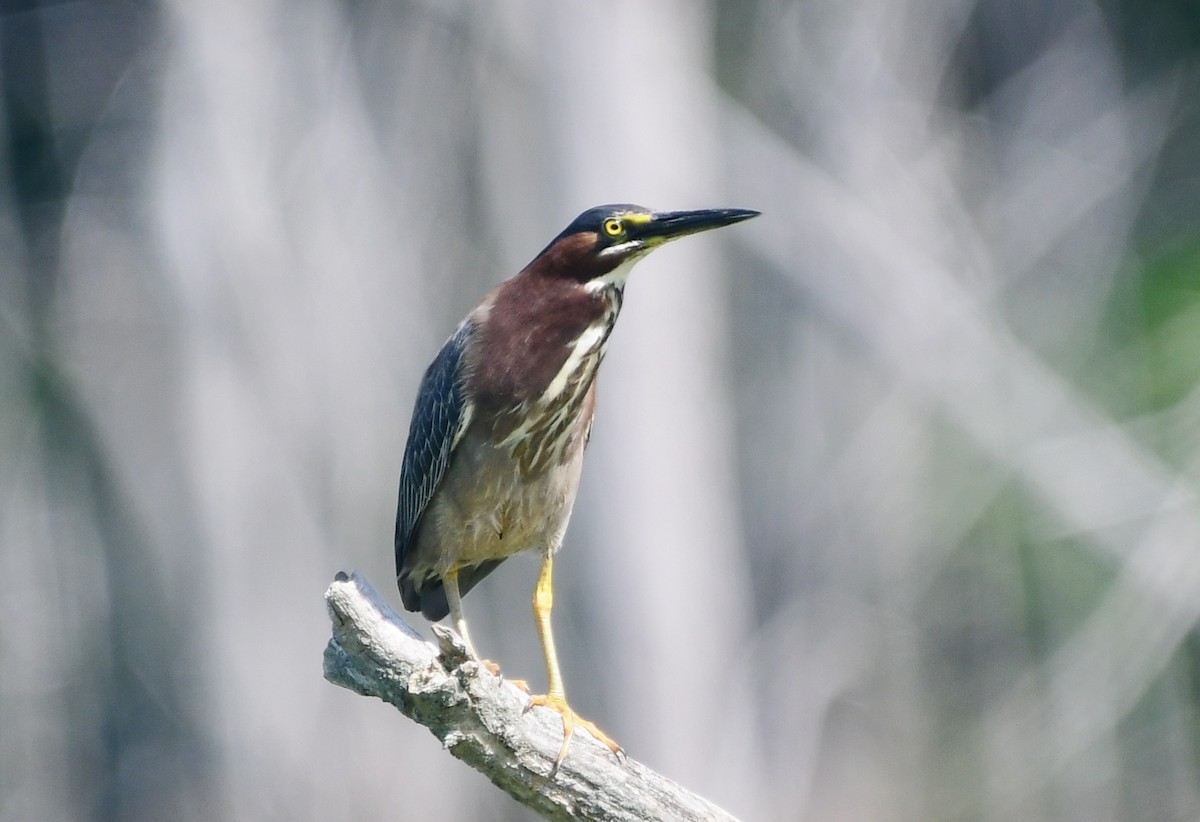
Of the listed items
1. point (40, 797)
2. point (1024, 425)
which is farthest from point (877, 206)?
point (40, 797)

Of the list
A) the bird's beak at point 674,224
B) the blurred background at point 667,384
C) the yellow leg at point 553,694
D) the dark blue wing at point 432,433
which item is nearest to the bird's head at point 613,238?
the bird's beak at point 674,224

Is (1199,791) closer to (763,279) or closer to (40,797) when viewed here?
(763,279)

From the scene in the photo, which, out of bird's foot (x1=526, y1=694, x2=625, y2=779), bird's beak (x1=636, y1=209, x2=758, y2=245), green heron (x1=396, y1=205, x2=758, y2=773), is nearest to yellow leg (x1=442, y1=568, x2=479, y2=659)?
green heron (x1=396, y1=205, x2=758, y2=773)

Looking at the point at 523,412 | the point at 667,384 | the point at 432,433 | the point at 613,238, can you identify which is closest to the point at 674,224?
the point at 613,238

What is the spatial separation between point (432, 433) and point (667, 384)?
11.8 ft

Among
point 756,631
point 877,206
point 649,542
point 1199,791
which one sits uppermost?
point 877,206

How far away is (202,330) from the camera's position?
7230 millimetres

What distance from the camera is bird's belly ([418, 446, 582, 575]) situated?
10.4 feet

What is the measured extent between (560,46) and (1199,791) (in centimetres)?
528

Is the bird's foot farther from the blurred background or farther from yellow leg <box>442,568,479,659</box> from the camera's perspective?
the blurred background

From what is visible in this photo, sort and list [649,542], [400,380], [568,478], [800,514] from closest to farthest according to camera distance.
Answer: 1. [568,478]
2. [649,542]
3. [400,380]
4. [800,514]

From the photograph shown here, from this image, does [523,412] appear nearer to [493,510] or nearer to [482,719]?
[493,510]

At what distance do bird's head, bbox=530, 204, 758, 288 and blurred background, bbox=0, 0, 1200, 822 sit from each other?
3.50 m

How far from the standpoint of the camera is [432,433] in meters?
3.25
